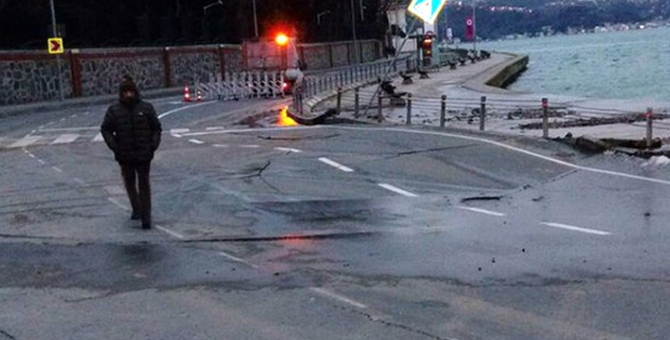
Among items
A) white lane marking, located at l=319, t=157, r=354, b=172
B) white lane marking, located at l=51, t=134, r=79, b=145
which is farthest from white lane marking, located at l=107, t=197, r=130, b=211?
white lane marking, located at l=51, t=134, r=79, b=145

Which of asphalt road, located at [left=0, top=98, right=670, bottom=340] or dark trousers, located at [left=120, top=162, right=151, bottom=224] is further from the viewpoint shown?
dark trousers, located at [left=120, top=162, right=151, bottom=224]

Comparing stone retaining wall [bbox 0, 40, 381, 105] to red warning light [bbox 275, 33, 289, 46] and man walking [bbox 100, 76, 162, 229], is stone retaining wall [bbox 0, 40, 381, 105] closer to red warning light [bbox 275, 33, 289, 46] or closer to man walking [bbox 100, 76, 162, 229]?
red warning light [bbox 275, 33, 289, 46]

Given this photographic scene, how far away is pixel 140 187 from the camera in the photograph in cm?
1190

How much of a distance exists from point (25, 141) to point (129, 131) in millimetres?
15505

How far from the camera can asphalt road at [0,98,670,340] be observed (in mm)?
7574

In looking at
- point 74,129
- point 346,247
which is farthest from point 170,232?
point 74,129

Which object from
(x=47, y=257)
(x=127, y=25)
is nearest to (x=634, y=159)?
(x=47, y=257)

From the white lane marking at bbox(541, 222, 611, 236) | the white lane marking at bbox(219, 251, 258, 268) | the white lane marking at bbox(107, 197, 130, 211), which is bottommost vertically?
the white lane marking at bbox(541, 222, 611, 236)

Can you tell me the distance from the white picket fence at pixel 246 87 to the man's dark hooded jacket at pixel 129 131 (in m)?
35.8

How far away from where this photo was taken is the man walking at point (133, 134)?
38.6 feet

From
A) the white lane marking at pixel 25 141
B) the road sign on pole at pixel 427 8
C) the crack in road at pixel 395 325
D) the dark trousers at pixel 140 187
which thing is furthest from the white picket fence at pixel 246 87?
the crack in road at pixel 395 325

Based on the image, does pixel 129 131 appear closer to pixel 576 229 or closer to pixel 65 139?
pixel 576 229

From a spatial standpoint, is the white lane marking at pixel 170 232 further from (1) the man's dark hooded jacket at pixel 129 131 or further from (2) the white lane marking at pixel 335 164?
(2) the white lane marking at pixel 335 164

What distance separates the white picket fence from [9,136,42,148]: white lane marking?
20.6 m
